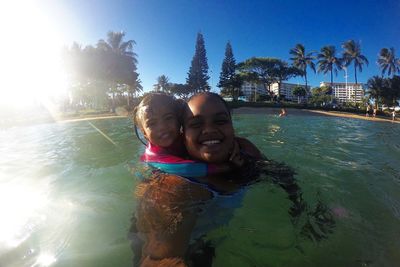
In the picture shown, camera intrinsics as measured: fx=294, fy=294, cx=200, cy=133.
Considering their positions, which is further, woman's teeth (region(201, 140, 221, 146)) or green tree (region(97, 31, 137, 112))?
green tree (region(97, 31, 137, 112))

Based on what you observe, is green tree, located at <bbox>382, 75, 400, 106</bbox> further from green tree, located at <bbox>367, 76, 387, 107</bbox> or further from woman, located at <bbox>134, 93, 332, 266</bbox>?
woman, located at <bbox>134, 93, 332, 266</bbox>

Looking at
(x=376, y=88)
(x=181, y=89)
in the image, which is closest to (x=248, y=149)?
(x=376, y=88)

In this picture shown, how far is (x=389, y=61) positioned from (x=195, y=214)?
238 feet

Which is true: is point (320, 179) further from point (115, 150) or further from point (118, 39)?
point (118, 39)

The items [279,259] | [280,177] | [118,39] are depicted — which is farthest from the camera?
[118,39]

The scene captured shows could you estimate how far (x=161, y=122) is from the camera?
2.75 meters

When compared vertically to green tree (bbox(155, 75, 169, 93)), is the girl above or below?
below

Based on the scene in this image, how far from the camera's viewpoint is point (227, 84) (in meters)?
61.1

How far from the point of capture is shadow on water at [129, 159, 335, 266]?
6.43 ft

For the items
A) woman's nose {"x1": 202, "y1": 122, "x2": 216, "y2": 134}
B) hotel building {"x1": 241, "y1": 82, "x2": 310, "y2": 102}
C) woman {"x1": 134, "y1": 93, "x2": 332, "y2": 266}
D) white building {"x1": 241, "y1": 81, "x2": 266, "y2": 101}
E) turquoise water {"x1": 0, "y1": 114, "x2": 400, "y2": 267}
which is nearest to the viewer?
woman {"x1": 134, "y1": 93, "x2": 332, "y2": 266}

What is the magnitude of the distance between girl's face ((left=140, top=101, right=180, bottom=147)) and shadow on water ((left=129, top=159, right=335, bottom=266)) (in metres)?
0.36

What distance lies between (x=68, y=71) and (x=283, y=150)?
42.9m

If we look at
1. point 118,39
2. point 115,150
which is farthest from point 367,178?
point 118,39

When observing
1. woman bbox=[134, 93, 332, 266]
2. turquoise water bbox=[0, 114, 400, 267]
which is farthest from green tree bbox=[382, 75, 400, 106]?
woman bbox=[134, 93, 332, 266]
